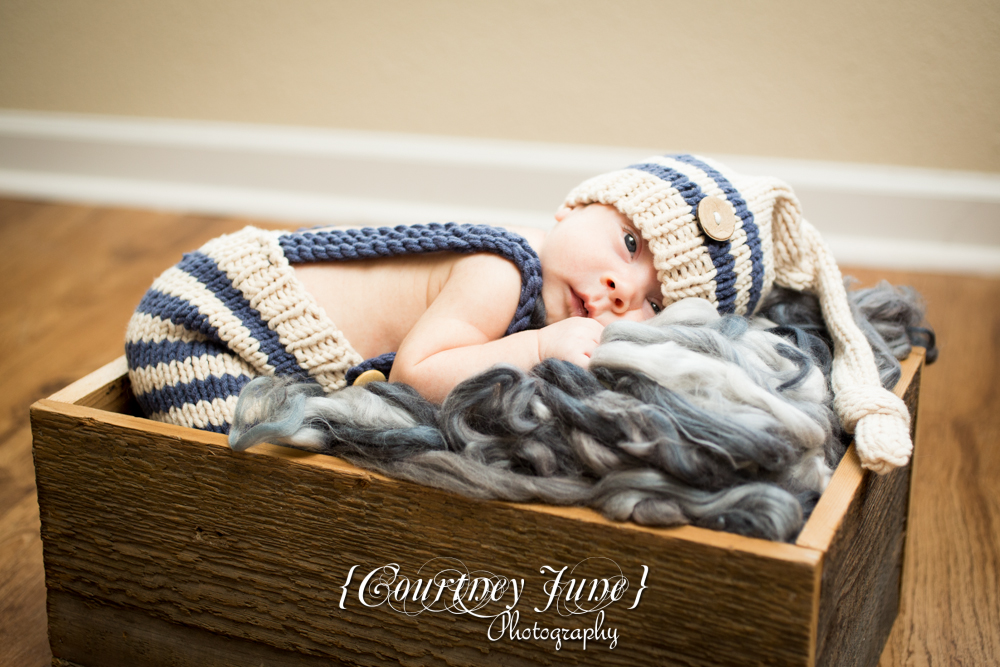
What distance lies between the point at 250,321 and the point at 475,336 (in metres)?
0.22

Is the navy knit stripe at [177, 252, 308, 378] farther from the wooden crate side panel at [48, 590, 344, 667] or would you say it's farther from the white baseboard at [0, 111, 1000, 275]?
the white baseboard at [0, 111, 1000, 275]

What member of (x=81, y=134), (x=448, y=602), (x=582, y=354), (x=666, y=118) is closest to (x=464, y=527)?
(x=448, y=602)

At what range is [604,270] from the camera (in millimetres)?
840

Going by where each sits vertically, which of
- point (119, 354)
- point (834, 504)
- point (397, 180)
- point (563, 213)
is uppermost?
point (563, 213)

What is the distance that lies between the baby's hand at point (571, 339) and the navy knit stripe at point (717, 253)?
0.12 m

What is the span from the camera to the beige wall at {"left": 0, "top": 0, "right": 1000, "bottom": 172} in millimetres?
1596

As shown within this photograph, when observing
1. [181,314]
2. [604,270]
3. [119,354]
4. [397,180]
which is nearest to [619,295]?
[604,270]

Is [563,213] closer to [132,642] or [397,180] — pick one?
[132,642]

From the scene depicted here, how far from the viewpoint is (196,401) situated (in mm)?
821

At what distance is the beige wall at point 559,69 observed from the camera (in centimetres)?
160

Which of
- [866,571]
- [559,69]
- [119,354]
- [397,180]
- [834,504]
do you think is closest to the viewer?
[834,504]

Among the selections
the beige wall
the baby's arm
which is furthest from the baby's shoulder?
the beige wall

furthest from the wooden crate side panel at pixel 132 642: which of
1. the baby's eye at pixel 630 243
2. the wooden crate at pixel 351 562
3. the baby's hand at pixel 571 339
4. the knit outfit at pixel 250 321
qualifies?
the baby's eye at pixel 630 243

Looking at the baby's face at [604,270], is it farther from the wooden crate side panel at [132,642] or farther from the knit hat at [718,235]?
the wooden crate side panel at [132,642]
